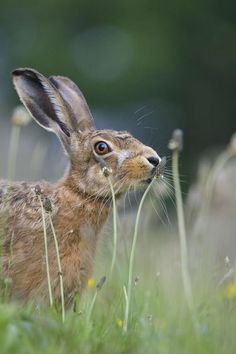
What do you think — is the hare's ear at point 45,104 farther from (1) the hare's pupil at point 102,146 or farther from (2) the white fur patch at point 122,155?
(2) the white fur patch at point 122,155

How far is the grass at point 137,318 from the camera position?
4.79m

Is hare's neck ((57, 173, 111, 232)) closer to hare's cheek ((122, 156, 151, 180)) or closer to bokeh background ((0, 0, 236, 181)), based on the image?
hare's cheek ((122, 156, 151, 180))

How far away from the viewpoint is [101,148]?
7203 millimetres

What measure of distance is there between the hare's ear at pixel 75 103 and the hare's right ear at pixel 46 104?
0.07 meters

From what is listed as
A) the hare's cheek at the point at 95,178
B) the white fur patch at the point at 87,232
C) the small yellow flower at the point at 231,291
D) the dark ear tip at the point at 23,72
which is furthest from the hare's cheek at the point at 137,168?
the small yellow flower at the point at 231,291

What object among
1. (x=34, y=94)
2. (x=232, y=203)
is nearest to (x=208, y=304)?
(x=34, y=94)

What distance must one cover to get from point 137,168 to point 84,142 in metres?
0.69

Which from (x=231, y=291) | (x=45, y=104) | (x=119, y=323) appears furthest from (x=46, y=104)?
(x=231, y=291)

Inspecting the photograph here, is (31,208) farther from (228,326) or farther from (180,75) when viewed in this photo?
(180,75)

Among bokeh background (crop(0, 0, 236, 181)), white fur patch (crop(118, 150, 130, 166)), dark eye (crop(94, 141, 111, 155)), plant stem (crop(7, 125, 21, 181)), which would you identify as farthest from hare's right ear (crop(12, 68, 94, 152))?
bokeh background (crop(0, 0, 236, 181))

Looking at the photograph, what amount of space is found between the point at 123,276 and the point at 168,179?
120cm

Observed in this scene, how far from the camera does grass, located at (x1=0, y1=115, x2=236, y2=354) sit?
15.7 ft

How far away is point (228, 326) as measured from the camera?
5145 millimetres

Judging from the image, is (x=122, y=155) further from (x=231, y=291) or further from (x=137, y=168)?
(x=231, y=291)
